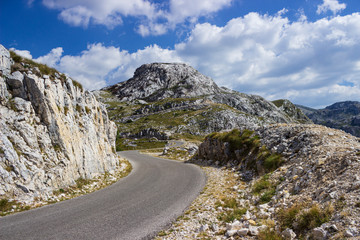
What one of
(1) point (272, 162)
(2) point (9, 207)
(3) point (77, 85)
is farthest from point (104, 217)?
(3) point (77, 85)

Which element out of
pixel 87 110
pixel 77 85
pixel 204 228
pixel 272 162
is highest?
pixel 77 85

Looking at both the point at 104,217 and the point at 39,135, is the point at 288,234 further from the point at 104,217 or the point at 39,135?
the point at 39,135

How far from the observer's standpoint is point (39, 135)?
55.7ft

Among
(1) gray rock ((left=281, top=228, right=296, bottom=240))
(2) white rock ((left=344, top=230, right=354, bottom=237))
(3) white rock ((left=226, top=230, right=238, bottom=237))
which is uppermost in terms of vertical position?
(2) white rock ((left=344, top=230, right=354, bottom=237))

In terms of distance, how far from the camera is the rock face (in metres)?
14.1

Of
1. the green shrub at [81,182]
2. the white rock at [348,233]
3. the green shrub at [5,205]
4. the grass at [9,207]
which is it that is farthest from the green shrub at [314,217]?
the green shrub at [81,182]

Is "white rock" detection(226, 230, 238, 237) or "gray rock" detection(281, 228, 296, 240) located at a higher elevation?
"gray rock" detection(281, 228, 296, 240)

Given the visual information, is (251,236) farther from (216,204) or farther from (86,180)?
(86,180)

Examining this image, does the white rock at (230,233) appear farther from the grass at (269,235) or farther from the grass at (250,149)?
the grass at (250,149)

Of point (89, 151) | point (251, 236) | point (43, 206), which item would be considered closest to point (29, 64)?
point (89, 151)

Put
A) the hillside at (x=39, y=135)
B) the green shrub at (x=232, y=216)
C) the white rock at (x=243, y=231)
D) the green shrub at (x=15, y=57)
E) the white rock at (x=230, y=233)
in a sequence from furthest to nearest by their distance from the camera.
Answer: the green shrub at (x=15, y=57) < the hillside at (x=39, y=135) < the green shrub at (x=232, y=216) < the white rock at (x=230, y=233) < the white rock at (x=243, y=231)

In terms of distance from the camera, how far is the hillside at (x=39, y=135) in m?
14.0

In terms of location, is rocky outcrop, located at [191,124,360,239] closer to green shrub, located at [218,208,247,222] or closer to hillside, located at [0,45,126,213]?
green shrub, located at [218,208,247,222]

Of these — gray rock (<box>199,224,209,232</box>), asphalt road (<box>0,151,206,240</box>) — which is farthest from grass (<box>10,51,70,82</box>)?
gray rock (<box>199,224,209,232</box>)
